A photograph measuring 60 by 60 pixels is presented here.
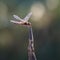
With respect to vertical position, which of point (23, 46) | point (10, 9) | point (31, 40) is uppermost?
point (10, 9)

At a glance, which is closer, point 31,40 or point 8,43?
point 31,40

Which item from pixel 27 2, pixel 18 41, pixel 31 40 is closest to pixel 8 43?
pixel 18 41

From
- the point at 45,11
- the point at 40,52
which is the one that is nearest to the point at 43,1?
the point at 45,11

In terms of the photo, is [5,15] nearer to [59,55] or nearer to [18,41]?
[18,41]

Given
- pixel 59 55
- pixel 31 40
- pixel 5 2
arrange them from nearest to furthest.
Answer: pixel 31 40 < pixel 59 55 < pixel 5 2

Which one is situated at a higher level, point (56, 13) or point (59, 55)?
point (56, 13)


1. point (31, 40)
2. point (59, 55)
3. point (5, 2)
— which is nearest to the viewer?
point (31, 40)
